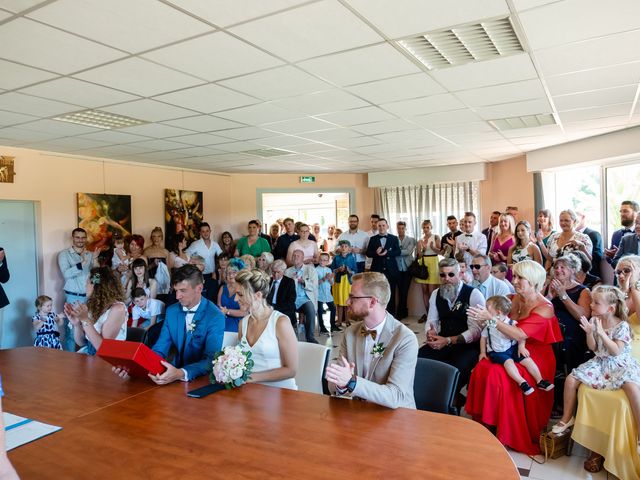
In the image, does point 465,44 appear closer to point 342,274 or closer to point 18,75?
point 18,75

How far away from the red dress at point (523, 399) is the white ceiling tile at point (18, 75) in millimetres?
4168

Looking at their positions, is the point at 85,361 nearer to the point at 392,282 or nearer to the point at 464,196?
the point at 392,282

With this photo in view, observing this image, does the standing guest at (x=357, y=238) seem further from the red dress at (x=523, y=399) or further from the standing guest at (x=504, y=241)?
the red dress at (x=523, y=399)

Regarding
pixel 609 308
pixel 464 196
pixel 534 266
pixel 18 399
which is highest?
pixel 464 196

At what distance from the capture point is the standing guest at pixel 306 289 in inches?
263

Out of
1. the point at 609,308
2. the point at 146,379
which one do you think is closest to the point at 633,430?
the point at 609,308

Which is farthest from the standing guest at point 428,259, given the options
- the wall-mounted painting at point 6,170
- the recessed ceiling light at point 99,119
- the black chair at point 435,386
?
the wall-mounted painting at point 6,170

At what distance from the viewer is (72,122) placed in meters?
5.13

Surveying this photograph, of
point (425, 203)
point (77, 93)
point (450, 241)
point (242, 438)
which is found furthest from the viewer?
point (425, 203)

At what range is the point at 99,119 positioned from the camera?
5.12 metres

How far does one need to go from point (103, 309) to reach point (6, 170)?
12.5ft

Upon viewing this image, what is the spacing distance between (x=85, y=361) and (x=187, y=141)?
3.73 metres

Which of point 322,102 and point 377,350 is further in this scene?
point 322,102

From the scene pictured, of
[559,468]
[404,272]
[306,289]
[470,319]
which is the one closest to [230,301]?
[306,289]
